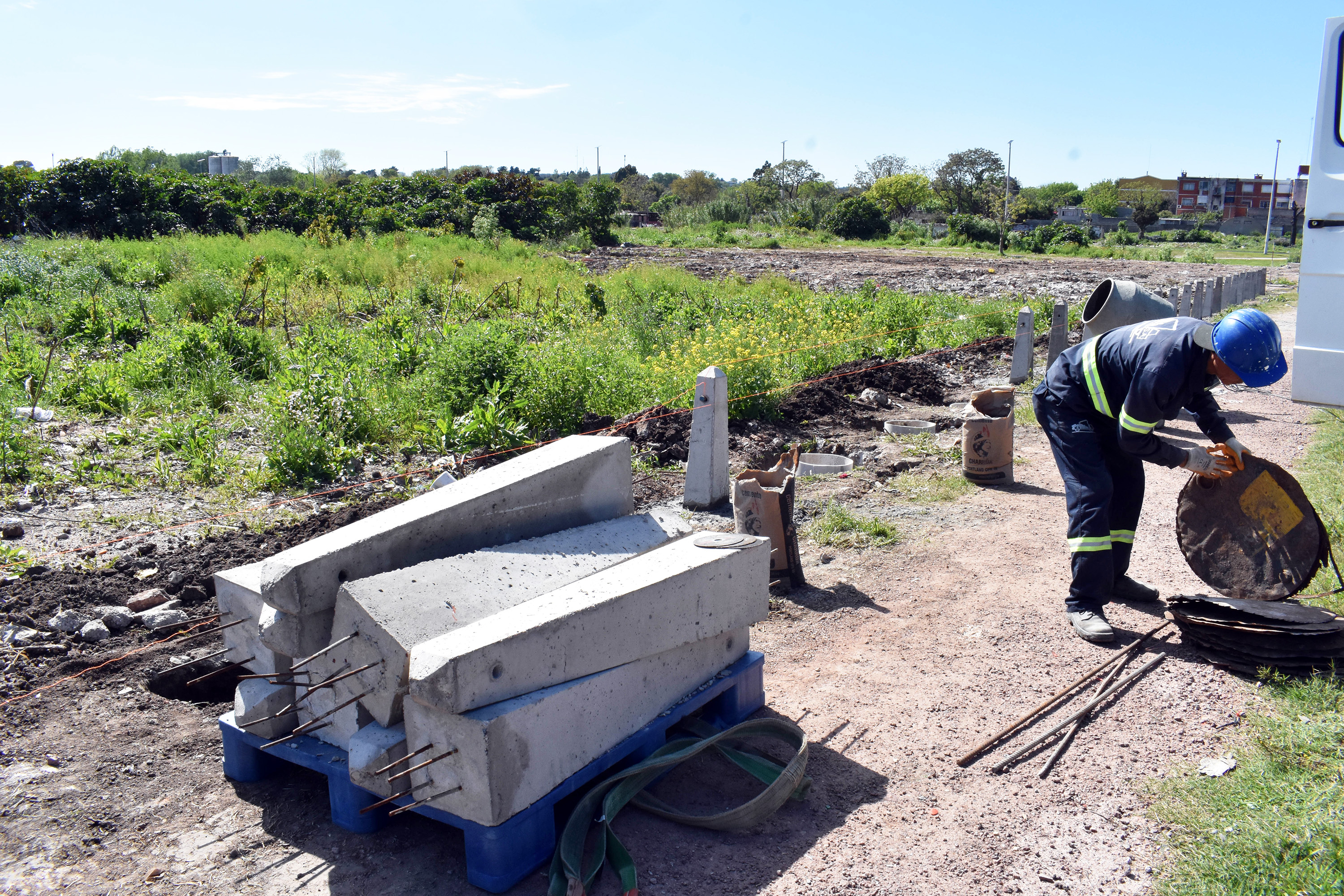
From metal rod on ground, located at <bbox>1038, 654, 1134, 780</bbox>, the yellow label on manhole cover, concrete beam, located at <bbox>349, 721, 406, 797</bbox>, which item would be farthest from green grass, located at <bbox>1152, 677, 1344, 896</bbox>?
concrete beam, located at <bbox>349, 721, 406, 797</bbox>

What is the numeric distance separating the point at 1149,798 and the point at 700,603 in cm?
178

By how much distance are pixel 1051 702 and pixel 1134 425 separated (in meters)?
1.38

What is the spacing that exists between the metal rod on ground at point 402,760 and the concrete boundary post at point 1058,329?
987cm

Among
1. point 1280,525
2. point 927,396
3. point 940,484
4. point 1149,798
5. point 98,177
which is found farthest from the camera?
point 98,177

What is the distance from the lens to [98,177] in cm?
2645

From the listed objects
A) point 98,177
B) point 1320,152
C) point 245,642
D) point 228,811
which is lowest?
point 228,811

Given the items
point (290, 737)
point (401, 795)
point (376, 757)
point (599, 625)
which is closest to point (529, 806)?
point (401, 795)

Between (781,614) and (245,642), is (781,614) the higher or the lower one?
the lower one

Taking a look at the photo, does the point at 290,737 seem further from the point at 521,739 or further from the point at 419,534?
the point at 521,739

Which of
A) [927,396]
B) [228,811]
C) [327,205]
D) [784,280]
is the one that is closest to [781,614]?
[228,811]

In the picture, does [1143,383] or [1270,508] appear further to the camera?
[1270,508]

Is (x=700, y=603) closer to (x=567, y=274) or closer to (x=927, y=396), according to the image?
(x=927, y=396)

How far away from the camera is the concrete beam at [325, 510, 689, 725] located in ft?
9.68

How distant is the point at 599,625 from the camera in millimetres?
3121
